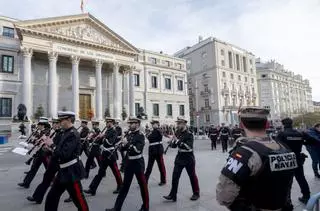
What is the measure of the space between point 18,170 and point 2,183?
273cm

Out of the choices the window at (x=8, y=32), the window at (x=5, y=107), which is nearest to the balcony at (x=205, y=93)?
the window at (x=8, y=32)

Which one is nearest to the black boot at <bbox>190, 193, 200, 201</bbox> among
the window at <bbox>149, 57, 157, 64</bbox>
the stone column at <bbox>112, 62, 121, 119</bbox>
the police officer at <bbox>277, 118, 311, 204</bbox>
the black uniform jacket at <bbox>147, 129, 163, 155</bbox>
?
the black uniform jacket at <bbox>147, 129, 163, 155</bbox>

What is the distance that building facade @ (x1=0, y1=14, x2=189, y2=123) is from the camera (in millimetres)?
29656

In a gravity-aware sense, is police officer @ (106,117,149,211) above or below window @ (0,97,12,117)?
below

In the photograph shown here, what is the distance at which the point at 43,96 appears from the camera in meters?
33.0

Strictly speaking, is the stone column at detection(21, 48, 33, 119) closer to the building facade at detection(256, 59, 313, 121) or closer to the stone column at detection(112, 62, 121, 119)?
the stone column at detection(112, 62, 121, 119)

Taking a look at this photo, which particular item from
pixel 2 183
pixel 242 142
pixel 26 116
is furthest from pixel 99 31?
pixel 242 142

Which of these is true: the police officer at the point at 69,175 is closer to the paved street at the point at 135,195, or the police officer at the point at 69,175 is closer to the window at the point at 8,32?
the paved street at the point at 135,195

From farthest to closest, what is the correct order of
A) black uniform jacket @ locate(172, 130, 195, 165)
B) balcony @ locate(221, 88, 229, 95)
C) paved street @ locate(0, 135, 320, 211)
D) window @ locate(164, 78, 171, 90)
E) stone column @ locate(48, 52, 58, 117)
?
1. balcony @ locate(221, 88, 229, 95)
2. window @ locate(164, 78, 171, 90)
3. stone column @ locate(48, 52, 58, 117)
4. black uniform jacket @ locate(172, 130, 195, 165)
5. paved street @ locate(0, 135, 320, 211)

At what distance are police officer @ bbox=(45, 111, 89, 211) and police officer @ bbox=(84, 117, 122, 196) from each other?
7.53ft

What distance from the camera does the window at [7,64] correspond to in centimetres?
3058

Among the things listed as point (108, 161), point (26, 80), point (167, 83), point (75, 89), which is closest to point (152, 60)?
point (167, 83)

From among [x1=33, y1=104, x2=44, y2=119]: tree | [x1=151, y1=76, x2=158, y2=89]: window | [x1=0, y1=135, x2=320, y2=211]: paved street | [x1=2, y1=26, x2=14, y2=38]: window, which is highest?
[x1=2, y1=26, x2=14, y2=38]: window

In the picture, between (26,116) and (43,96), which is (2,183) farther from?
(43,96)
